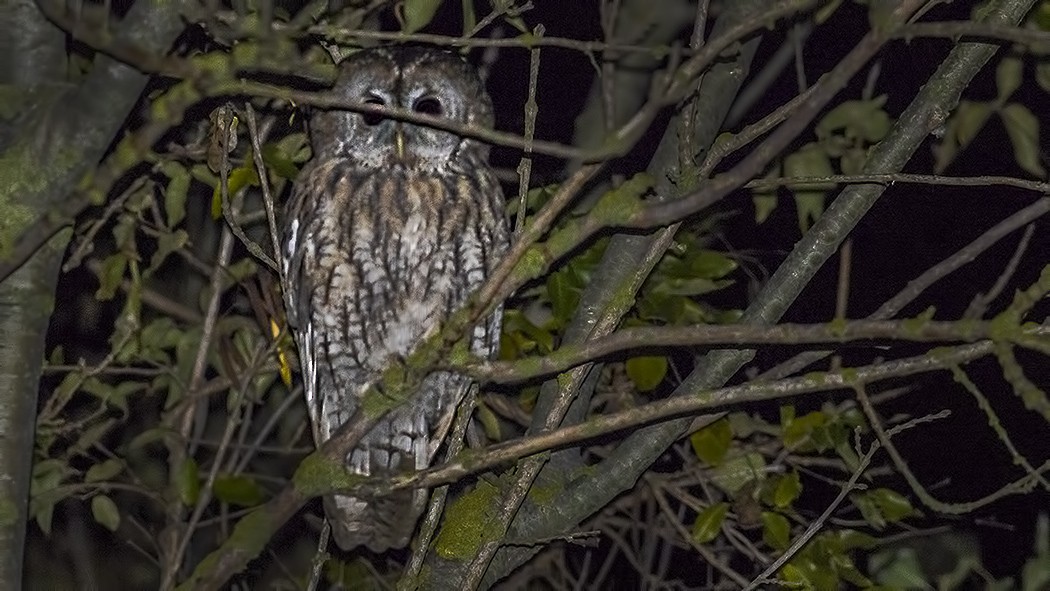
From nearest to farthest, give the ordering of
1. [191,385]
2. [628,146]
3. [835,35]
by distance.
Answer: [628,146], [191,385], [835,35]

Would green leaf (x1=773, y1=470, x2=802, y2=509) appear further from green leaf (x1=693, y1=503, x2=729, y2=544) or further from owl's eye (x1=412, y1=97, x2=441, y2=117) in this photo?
owl's eye (x1=412, y1=97, x2=441, y2=117)

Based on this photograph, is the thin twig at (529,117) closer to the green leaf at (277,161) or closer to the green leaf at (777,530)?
the green leaf at (277,161)

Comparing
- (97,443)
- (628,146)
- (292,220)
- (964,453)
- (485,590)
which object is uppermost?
(628,146)

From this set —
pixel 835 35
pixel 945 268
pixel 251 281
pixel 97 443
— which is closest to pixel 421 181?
pixel 251 281

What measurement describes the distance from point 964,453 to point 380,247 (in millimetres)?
2328

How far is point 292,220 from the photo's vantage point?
2.39m

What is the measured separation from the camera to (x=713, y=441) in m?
2.18

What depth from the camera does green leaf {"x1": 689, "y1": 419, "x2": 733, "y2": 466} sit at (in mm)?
2178

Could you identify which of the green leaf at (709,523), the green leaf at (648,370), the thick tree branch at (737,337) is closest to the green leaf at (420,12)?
the thick tree branch at (737,337)

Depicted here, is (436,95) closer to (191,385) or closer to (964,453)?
(191,385)

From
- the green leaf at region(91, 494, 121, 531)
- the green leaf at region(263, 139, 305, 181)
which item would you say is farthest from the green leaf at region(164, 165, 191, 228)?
the green leaf at region(91, 494, 121, 531)

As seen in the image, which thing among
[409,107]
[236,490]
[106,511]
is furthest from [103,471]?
[236,490]

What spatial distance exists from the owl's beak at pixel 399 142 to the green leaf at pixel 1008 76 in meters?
1.11

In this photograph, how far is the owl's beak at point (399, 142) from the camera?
237 cm
